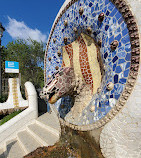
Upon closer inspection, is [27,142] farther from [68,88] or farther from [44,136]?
[68,88]

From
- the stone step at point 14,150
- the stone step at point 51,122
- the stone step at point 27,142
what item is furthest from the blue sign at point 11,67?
the stone step at point 14,150

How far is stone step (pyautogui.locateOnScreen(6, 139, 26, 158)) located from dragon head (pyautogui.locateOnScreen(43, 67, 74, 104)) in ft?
10.0

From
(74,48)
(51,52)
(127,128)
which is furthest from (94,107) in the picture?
(51,52)

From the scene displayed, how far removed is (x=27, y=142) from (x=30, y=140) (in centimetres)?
13

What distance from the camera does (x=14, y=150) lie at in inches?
151

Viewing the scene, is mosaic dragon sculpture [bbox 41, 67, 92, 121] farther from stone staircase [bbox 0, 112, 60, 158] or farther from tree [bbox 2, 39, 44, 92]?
tree [bbox 2, 39, 44, 92]

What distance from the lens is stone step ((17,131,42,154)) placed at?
3.60 metres

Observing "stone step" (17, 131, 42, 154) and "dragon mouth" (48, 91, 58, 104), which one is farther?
"stone step" (17, 131, 42, 154)

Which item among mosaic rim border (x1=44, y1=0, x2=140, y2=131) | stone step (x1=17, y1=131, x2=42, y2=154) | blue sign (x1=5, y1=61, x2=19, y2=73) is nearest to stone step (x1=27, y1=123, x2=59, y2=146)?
stone step (x1=17, y1=131, x2=42, y2=154)

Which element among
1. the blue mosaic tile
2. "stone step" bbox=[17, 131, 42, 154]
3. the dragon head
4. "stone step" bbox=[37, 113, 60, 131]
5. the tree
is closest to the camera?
the blue mosaic tile

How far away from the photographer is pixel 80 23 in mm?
1825

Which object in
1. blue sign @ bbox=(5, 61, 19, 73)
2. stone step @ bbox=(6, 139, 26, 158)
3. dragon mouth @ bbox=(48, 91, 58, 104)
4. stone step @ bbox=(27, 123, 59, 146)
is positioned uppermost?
blue sign @ bbox=(5, 61, 19, 73)

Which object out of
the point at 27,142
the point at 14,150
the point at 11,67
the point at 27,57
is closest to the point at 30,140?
the point at 27,142

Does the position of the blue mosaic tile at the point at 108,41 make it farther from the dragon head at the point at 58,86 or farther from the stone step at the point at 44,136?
the stone step at the point at 44,136
